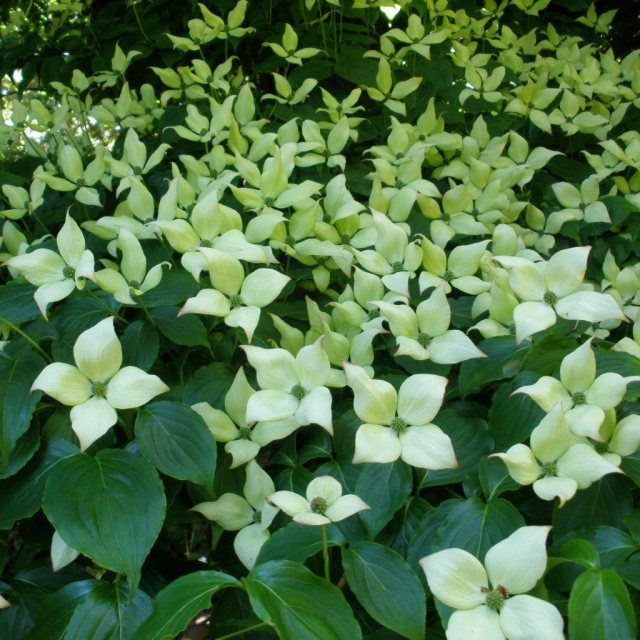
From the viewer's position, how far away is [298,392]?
901 mm

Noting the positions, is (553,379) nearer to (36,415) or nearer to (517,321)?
(517,321)

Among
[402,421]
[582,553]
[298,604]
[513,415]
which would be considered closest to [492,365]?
[513,415]

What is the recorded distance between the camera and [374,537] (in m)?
0.83

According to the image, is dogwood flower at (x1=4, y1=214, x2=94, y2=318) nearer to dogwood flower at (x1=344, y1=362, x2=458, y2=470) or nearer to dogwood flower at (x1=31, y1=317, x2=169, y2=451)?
dogwood flower at (x1=31, y1=317, x2=169, y2=451)

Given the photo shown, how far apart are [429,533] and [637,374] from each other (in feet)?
1.12

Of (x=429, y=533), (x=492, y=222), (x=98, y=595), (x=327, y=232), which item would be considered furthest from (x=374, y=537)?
(x=492, y=222)

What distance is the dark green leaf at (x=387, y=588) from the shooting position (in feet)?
2.43

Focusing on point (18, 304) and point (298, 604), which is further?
point (18, 304)

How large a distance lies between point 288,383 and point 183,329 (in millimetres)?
200

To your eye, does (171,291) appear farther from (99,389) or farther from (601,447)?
(601,447)

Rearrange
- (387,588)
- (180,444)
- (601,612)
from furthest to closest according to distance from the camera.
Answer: (180,444) → (387,588) → (601,612)

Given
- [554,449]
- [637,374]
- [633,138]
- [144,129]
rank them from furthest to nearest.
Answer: [144,129] < [633,138] < [637,374] < [554,449]

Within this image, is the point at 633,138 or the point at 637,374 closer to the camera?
the point at 637,374

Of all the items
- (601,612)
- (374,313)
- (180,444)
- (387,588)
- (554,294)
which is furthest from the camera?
(374,313)
